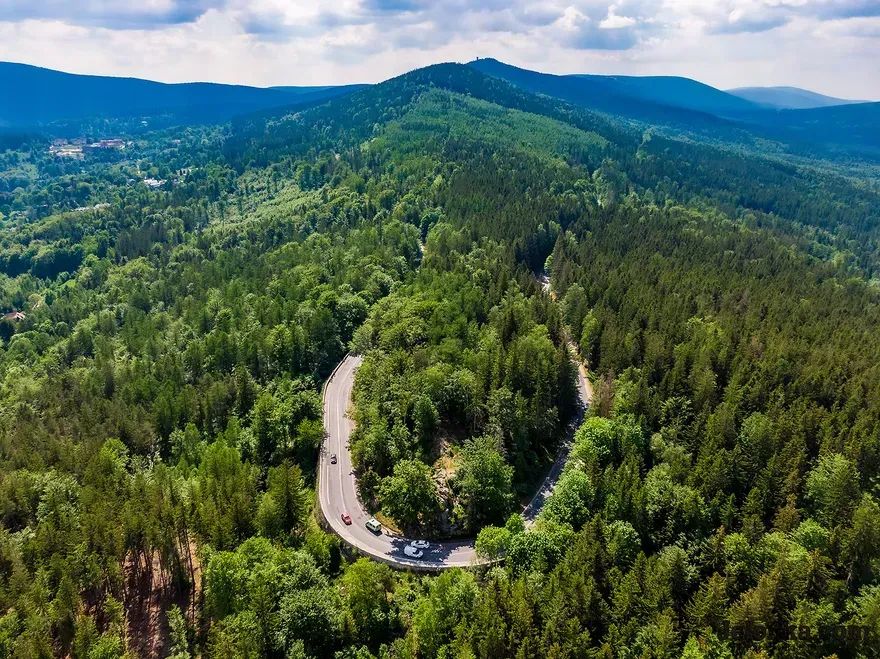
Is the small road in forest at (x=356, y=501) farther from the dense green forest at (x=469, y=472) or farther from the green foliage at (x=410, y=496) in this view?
the green foliage at (x=410, y=496)

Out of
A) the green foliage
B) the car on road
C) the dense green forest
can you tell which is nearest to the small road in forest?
the car on road

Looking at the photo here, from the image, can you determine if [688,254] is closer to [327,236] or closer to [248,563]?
[327,236]

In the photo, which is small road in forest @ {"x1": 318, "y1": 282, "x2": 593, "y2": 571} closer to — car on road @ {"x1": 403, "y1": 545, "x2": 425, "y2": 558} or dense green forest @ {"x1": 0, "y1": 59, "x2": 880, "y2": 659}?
car on road @ {"x1": 403, "y1": 545, "x2": 425, "y2": 558}

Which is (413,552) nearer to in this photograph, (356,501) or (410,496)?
(410,496)

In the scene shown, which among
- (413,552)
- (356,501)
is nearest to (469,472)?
(413,552)

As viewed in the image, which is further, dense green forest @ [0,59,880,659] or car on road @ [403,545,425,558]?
car on road @ [403,545,425,558]

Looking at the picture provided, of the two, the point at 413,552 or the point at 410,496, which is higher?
the point at 410,496
